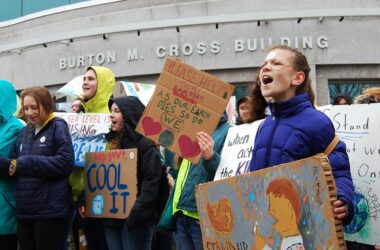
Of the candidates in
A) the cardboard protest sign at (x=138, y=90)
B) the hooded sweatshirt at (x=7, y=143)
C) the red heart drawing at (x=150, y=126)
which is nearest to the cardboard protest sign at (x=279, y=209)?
the red heart drawing at (x=150, y=126)

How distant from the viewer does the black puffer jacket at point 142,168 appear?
402 cm

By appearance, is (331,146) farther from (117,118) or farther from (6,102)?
(6,102)

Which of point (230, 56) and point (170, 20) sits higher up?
point (170, 20)

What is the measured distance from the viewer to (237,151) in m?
3.65

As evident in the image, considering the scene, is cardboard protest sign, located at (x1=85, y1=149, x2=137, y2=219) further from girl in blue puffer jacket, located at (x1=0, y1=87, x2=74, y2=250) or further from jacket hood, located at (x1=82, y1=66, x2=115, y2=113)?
jacket hood, located at (x1=82, y1=66, x2=115, y2=113)

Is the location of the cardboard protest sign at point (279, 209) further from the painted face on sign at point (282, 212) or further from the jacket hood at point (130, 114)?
the jacket hood at point (130, 114)

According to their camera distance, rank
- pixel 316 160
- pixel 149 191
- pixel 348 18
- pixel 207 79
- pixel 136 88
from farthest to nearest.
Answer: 1. pixel 348 18
2. pixel 136 88
3. pixel 149 191
4. pixel 207 79
5. pixel 316 160

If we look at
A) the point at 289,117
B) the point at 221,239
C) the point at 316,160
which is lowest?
the point at 221,239

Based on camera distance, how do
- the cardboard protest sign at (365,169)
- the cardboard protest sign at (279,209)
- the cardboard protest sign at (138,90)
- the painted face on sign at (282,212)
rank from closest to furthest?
the cardboard protest sign at (279,209), the painted face on sign at (282,212), the cardboard protest sign at (365,169), the cardboard protest sign at (138,90)

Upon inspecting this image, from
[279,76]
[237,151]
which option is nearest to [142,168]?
[237,151]

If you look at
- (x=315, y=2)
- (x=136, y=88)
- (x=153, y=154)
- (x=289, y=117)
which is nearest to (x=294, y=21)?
(x=315, y=2)

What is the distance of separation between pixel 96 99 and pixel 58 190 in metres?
1.54

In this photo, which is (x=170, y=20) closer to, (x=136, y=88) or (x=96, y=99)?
(x=136, y=88)

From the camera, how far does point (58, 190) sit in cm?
410
